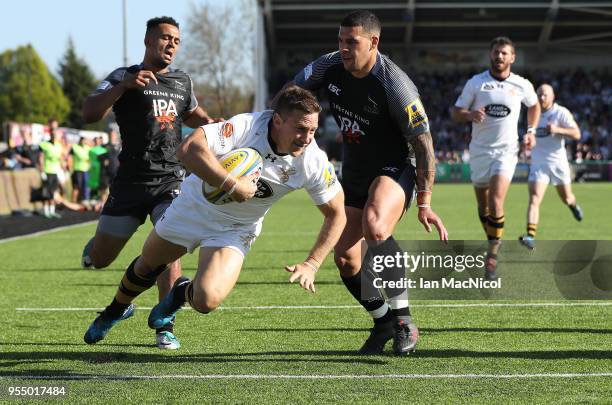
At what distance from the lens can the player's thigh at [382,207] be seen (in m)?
6.64

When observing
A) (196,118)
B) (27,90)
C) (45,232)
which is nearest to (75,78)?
(27,90)

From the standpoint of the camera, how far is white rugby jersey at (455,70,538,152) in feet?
36.5

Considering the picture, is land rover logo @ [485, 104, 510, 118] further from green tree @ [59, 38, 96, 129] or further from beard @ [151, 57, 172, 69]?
green tree @ [59, 38, 96, 129]

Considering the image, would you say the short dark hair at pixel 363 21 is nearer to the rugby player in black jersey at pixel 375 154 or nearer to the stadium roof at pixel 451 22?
the rugby player in black jersey at pixel 375 154

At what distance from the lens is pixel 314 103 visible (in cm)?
571

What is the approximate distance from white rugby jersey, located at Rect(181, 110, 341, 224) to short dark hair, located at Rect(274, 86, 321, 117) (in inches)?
7.5

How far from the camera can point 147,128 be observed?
7.57 m

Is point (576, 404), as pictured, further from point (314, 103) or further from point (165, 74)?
point (165, 74)

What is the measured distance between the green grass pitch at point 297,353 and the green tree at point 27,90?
100675mm

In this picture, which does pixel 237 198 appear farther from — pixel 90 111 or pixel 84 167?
pixel 84 167

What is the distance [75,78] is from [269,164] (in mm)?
115972

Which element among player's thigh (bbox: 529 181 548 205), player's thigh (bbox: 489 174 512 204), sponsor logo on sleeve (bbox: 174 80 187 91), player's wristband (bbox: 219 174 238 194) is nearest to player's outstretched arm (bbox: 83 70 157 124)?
sponsor logo on sleeve (bbox: 174 80 187 91)

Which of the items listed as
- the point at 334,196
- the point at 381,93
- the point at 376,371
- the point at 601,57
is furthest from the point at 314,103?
the point at 601,57

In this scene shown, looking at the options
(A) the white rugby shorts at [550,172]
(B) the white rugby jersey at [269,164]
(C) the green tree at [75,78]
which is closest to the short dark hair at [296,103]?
(B) the white rugby jersey at [269,164]
